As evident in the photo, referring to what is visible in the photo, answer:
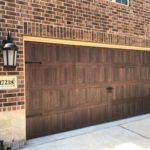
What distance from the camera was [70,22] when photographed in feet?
21.6

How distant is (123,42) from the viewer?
7.98 metres

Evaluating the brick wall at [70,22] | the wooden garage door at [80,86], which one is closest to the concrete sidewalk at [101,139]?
the wooden garage door at [80,86]

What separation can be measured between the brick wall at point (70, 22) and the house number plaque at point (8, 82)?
3.1 inches

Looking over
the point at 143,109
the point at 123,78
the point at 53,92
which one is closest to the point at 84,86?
the point at 53,92

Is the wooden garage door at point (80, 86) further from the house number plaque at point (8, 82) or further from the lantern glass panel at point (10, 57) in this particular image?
the lantern glass panel at point (10, 57)

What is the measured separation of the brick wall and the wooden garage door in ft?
1.31

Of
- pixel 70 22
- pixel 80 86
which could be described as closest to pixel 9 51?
pixel 70 22

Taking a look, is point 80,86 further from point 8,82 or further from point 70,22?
point 8,82

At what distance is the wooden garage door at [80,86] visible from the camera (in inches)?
248

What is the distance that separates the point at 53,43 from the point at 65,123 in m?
1.91

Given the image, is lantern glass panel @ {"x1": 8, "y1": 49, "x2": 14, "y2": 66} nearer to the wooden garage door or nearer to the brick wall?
the brick wall

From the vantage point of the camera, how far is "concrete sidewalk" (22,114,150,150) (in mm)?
5797

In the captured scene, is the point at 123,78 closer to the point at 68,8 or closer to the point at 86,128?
the point at 86,128

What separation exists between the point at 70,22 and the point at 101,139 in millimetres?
2680
